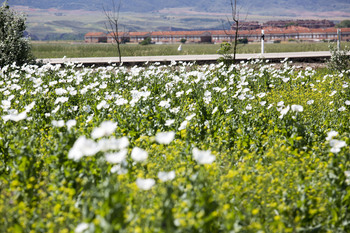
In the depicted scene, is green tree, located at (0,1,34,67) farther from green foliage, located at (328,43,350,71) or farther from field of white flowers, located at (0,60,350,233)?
green foliage, located at (328,43,350,71)

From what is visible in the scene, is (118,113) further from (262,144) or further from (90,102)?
(262,144)

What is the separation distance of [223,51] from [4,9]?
1066 centimetres

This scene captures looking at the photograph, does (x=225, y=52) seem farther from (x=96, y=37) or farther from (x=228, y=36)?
(x=96, y=37)

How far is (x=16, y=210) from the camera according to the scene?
4129mm

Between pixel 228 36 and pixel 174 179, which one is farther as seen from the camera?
pixel 228 36

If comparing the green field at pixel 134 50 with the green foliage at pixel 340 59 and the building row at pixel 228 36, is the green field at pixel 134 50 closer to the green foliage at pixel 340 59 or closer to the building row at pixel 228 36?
the green foliage at pixel 340 59

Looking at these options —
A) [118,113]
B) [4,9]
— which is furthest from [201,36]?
[118,113]

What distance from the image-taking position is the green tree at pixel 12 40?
53.9 ft

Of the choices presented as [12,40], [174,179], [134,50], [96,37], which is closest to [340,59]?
[174,179]

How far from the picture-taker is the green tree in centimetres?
1644

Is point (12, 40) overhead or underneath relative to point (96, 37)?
underneath

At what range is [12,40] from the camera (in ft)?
54.5

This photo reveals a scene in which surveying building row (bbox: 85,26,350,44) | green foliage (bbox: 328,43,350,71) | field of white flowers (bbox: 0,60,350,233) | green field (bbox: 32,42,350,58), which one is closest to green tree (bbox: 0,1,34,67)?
field of white flowers (bbox: 0,60,350,233)

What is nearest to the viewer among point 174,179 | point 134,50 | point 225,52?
point 174,179
